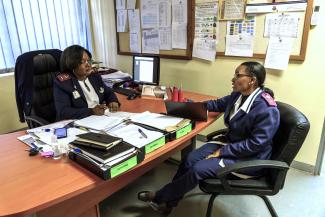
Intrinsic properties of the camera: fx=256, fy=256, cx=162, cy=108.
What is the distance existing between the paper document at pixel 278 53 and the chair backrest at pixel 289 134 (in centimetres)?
77

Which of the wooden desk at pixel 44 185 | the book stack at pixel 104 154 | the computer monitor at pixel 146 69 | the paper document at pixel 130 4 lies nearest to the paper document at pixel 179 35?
the computer monitor at pixel 146 69

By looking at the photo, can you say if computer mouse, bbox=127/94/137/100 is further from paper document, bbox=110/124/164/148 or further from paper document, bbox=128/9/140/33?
paper document, bbox=128/9/140/33

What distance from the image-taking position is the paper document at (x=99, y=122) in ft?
4.83

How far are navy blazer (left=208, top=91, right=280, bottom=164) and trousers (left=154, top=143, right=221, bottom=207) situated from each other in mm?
114

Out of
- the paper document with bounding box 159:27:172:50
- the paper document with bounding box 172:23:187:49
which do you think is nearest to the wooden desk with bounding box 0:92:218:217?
the paper document with bounding box 172:23:187:49

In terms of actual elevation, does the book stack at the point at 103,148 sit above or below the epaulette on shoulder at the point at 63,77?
below

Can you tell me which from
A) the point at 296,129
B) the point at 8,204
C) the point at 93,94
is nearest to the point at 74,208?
the point at 8,204

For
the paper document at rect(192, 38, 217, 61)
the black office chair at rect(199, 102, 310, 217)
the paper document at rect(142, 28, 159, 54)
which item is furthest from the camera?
the paper document at rect(142, 28, 159, 54)

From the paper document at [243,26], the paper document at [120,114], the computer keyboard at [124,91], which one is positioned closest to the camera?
the paper document at [120,114]

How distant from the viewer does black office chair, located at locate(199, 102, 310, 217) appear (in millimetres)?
1366

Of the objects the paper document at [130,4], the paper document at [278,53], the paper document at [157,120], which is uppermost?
the paper document at [130,4]

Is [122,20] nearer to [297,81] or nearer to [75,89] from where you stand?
[75,89]

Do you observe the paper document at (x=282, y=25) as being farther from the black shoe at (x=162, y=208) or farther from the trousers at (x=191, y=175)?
the black shoe at (x=162, y=208)

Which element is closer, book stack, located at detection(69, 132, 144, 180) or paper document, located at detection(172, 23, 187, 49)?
book stack, located at detection(69, 132, 144, 180)
